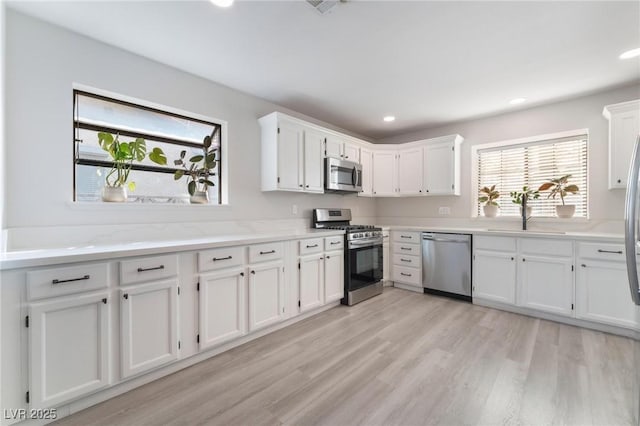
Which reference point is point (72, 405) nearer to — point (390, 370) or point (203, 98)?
point (390, 370)

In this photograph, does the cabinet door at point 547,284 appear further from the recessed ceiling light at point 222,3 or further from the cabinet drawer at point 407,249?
the recessed ceiling light at point 222,3

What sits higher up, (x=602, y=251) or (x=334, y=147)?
(x=334, y=147)

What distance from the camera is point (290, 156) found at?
3.32m

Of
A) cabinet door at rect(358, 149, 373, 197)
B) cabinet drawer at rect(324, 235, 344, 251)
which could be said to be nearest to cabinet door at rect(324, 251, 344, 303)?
cabinet drawer at rect(324, 235, 344, 251)

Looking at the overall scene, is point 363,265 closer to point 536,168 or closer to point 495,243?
point 495,243

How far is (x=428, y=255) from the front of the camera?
152 inches

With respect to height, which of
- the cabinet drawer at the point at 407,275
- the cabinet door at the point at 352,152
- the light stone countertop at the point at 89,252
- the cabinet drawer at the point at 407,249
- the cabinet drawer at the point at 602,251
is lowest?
the cabinet drawer at the point at 407,275

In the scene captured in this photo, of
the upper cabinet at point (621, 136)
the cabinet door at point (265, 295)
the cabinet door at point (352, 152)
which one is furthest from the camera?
the cabinet door at point (352, 152)

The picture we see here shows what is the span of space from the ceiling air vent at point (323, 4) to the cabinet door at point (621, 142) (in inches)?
127

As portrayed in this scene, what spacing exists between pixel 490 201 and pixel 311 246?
275cm

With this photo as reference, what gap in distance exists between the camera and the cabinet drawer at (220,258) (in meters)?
2.15

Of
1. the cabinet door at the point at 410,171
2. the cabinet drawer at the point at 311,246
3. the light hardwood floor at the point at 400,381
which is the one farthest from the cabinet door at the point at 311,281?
the cabinet door at the point at 410,171

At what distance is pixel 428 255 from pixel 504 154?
184 centimetres

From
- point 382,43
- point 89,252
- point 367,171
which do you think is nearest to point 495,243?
point 367,171
